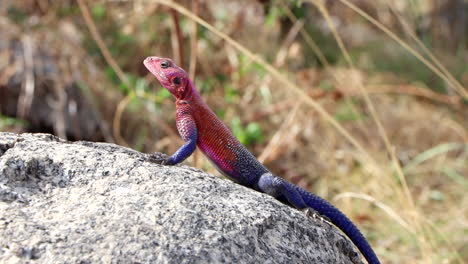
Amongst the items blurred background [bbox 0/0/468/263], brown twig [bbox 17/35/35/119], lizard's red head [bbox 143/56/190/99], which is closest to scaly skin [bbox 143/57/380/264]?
lizard's red head [bbox 143/56/190/99]

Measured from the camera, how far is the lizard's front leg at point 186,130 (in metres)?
2.20

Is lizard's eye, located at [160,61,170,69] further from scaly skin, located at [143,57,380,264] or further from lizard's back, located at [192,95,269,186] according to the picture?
lizard's back, located at [192,95,269,186]

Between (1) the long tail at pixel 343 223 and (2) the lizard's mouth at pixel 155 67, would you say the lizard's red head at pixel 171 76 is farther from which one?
(1) the long tail at pixel 343 223

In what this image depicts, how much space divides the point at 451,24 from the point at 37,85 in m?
6.36

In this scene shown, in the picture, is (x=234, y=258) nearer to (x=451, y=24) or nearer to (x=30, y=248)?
(x=30, y=248)

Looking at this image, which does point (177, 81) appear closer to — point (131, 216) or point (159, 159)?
point (159, 159)

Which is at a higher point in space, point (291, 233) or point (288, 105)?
point (291, 233)

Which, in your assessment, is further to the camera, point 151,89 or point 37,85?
point 151,89

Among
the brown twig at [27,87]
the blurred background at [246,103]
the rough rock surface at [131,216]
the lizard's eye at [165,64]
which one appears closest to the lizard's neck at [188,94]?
the lizard's eye at [165,64]

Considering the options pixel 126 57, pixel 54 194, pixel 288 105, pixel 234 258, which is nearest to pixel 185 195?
pixel 234 258

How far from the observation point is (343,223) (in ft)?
7.31

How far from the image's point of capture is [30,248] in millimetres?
1466

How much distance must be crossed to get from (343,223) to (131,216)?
36.8 inches

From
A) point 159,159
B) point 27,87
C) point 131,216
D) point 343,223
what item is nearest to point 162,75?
point 159,159
